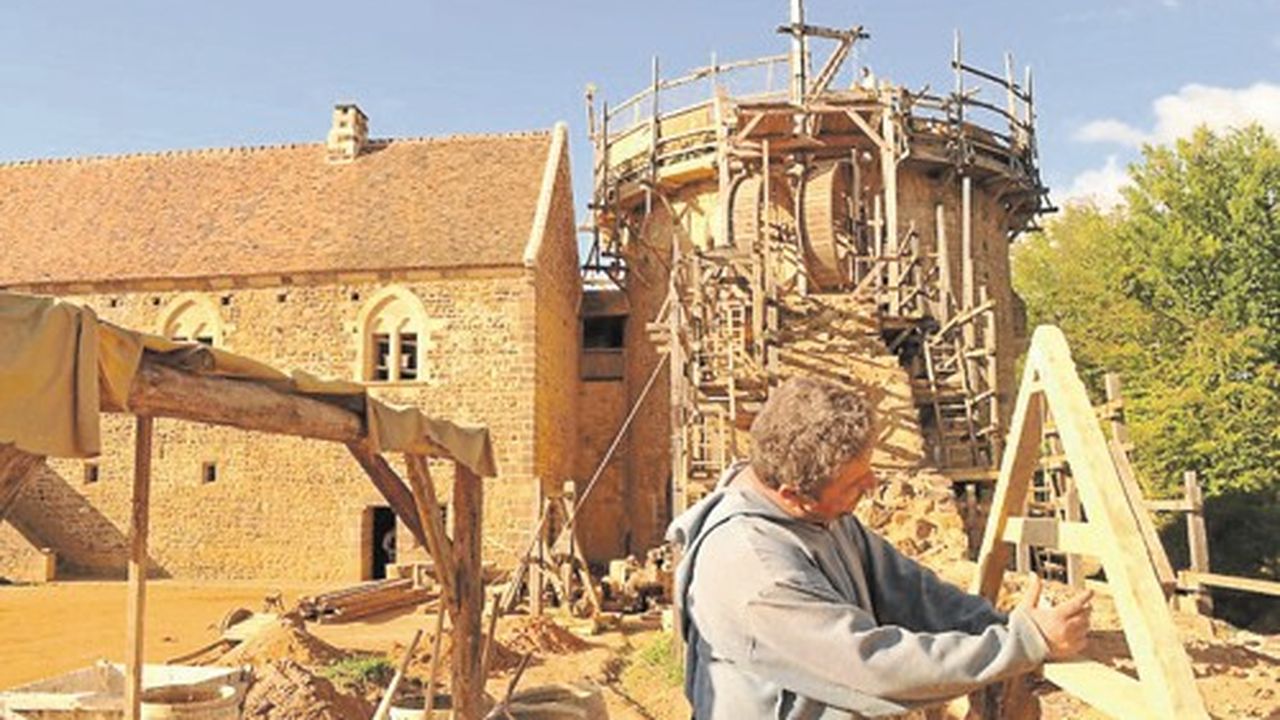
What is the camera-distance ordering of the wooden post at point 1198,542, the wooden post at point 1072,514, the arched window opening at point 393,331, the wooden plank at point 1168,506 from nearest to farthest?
the wooden post at point 1072,514 < the wooden plank at point 1168,506 < the wooden post at point 1198,542 < the arched window opening at point 393,331

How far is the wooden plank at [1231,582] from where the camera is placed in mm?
10164

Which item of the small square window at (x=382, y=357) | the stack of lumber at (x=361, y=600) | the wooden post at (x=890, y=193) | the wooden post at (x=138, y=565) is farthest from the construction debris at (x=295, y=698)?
the small square window at (x=382, y=357)

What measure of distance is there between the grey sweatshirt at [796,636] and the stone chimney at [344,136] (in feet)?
75.4

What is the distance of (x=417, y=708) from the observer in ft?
25.5

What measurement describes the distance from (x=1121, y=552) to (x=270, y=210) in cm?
2262

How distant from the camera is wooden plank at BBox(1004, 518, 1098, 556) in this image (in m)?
2.35

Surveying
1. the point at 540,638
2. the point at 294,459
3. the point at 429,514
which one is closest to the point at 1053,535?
the point at 429,514

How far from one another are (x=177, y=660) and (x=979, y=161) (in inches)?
684

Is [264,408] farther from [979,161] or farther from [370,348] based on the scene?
[979,161]

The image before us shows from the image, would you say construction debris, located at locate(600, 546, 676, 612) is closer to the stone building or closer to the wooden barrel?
the stone building

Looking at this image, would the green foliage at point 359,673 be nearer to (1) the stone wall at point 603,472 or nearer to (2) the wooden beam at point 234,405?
(2) the wooden beam at point 234,405

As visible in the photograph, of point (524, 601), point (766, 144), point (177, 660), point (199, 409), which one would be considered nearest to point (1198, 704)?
point (199, 409)

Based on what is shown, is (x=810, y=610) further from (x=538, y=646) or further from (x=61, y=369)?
(x=538, y=646)

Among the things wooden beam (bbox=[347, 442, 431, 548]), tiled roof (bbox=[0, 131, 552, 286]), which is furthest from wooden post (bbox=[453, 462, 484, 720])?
tiled roof (bbox=[0, 131, 552, 286])
